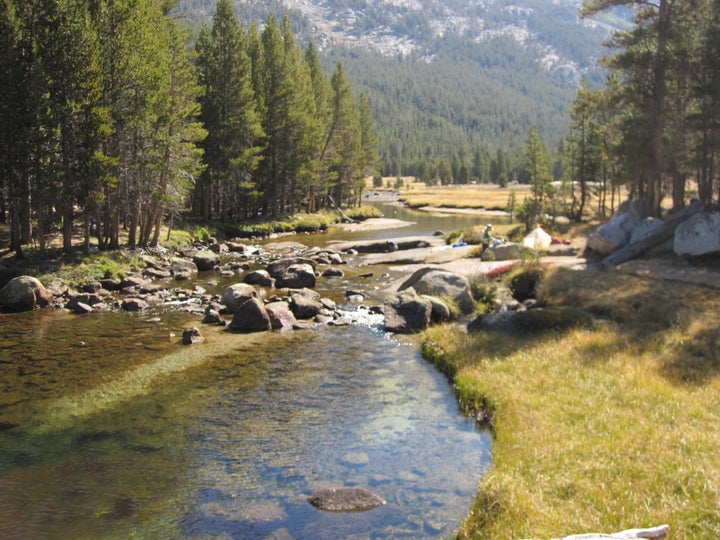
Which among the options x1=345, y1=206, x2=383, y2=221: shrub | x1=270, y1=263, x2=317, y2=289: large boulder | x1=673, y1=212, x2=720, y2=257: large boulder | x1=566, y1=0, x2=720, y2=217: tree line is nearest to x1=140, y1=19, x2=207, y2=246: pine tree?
x1=270, y1=263, x2=317, y2=289: large boulder

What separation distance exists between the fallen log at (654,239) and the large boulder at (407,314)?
11.8 meters

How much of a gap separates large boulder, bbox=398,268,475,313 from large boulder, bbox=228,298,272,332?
733 centimetres

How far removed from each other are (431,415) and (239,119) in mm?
45247

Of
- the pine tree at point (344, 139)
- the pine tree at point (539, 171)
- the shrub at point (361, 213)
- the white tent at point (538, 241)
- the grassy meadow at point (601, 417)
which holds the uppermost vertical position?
the pine tree at point (344, 139)

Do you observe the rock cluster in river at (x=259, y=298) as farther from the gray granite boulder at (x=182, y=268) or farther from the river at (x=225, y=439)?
the river at (x=225, y=439)

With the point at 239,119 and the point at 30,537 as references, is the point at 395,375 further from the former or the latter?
the point at 239,119

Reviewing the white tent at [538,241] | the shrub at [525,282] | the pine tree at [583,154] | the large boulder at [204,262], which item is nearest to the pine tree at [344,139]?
the pine tree at [583,154]

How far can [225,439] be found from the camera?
13023 millimetres

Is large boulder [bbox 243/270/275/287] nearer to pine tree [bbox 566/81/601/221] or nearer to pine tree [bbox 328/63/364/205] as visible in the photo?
pine tree [bbox 566/81/601/221]

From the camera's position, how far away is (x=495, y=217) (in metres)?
91.6

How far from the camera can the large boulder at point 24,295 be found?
2567 centimetres

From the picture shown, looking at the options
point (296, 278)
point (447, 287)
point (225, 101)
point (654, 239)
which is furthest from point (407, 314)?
point (225, 101)

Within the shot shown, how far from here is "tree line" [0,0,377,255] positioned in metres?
29.6

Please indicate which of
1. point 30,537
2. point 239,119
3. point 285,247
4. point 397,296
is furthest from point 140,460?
point 239,119
